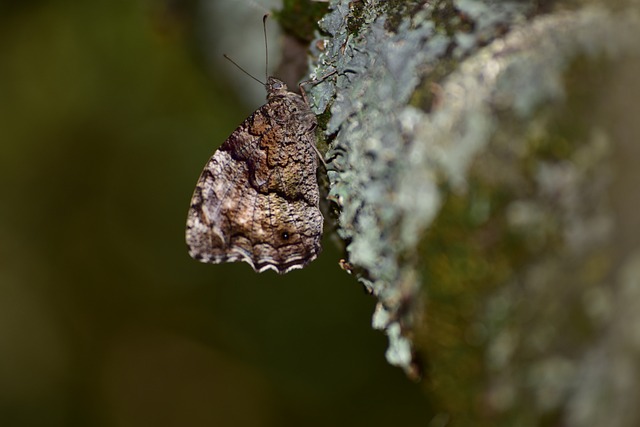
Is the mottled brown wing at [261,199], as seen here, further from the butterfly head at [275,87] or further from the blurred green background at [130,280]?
the blurred green background at [130,280]

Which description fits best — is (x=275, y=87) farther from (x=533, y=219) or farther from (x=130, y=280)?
(x=130, y=280)

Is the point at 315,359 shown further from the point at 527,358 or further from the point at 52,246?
the point at 527,358

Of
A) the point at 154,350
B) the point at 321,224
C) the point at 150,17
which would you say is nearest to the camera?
the point at 321,224

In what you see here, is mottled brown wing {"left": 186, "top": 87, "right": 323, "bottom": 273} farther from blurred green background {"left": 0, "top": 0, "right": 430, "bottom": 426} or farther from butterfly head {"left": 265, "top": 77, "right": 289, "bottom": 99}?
blurred green background {"left": 0, "top": 0, "right": 430, "bottom": 426}

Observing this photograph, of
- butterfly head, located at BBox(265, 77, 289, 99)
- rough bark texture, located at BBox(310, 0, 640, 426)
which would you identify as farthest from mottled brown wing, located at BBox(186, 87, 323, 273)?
rough bark texture, located at BBox(310, 0, 640, 426)

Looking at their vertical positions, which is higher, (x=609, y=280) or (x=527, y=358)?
(x=609, y=280)

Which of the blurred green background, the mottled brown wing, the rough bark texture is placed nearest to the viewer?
the rough bark texture

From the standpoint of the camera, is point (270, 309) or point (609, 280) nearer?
point (609, 280)

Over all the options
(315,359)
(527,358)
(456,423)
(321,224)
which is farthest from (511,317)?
(315,359)
